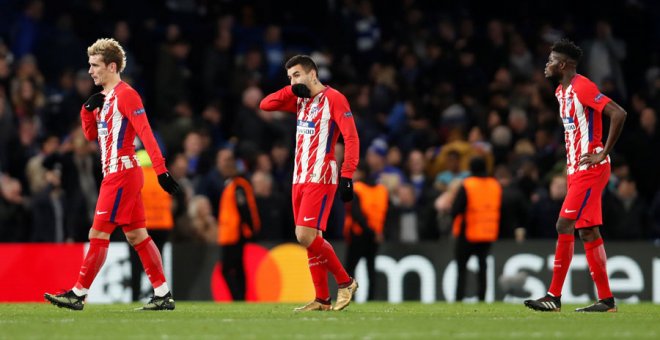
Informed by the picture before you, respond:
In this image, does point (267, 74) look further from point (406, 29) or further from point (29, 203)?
point (29, 203)

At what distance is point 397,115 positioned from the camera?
76.3 feet

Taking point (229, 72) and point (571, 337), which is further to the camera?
point (229, 72)

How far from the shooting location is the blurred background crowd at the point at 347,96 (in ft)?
65.1

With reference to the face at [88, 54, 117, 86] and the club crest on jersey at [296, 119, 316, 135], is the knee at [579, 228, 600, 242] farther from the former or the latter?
the face at [88, 54, 117, 86]

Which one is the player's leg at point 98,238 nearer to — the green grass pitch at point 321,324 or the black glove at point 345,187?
the green grass pitch at point 321,324

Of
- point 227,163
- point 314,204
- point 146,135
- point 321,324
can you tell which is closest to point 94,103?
point 146,135

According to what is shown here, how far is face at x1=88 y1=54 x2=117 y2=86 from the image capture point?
12.7 m

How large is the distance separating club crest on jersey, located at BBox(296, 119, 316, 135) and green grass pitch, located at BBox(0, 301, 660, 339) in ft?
5.21

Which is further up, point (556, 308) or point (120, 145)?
point (120, 145)

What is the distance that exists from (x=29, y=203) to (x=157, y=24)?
18.6ft

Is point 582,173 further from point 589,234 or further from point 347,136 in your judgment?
point 347,136

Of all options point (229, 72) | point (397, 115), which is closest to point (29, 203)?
point (229, 72)

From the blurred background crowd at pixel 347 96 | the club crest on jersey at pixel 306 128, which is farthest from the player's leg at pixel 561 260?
the blurred background crowd at pixel 347 96

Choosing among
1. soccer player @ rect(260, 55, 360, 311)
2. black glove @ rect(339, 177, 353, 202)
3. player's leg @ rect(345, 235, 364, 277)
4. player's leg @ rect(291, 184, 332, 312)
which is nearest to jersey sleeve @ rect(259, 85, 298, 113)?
soccer player @ rect(260, 55, 360, 311)
